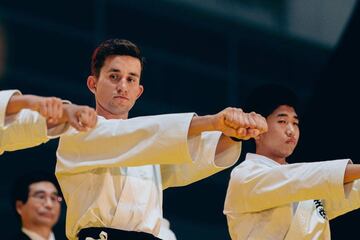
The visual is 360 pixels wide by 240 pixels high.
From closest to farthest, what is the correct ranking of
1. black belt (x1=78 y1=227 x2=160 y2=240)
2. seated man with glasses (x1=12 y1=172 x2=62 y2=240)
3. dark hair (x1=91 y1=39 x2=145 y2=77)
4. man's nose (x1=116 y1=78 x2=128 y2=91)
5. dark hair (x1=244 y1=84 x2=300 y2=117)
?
black belt (x1=78 y1=227 x2=160 y2=240), man's nose (x1=116 y1=78 x2=128 y2=91), dark hair (x1=91 y1=39 x2=145 y2=77), dark hair (x1=244 y1=84 x2=300 y2=117), seated man with glasses (x1=12 y1=172 x2=62 y2=240)

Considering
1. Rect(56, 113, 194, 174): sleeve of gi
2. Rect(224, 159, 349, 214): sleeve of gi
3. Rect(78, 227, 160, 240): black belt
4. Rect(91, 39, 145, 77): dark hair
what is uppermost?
Rect(91, 39, 145, 77): dark hair

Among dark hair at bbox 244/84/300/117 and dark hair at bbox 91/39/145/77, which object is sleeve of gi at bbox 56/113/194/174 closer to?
dark hair at bbox 91/39/145/77

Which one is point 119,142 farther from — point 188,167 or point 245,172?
point 245,172

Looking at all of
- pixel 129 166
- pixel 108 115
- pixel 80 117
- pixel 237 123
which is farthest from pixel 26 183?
pixel 237 123

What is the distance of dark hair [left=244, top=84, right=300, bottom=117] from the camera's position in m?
5.41

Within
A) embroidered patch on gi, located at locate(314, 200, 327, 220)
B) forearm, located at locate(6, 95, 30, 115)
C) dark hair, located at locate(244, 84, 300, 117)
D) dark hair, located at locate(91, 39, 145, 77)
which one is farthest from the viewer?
dark hair, located at locate(244, 84, 300, 117)

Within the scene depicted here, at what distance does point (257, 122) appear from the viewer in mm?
4172

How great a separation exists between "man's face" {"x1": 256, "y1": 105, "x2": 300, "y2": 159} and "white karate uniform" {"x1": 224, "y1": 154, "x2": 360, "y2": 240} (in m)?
0.07

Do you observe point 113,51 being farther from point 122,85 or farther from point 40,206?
point 40,206

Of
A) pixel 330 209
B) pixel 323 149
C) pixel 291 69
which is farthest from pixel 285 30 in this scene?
pixel 330 209

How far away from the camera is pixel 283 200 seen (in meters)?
5.00

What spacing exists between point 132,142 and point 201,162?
415 millimetres

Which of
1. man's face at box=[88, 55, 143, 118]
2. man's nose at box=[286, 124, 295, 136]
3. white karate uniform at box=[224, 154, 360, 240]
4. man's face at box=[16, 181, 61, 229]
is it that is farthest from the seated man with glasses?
man's nose at box=[286, 124, 295, 136]

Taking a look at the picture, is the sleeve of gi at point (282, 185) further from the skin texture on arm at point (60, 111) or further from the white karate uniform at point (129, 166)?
the skin texture on arm at point (60, 111)
